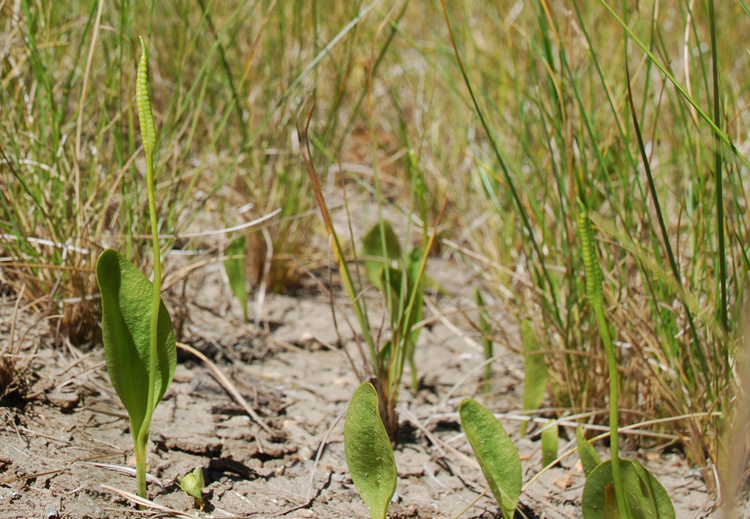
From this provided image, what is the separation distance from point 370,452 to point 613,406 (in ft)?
1.04

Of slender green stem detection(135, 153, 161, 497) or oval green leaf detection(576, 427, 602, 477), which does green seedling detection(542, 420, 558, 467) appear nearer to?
oval green leaf detection(576, 427, 602, 477)

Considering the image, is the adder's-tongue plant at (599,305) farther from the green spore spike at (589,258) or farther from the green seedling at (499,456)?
the green seedling at (499,456)

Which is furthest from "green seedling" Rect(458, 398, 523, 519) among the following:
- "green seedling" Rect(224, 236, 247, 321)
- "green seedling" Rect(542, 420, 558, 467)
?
"green seedling" Rect(224, 236, 247, 321)

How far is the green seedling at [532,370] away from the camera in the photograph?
3.72 ft

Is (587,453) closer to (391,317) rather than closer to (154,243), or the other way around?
(391,317)

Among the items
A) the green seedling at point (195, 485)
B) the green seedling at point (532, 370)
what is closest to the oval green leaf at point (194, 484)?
the green seedling at point (195, 485)

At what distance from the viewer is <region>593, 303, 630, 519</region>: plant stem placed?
728mm

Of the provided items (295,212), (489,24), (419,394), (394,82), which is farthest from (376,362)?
(489,24)

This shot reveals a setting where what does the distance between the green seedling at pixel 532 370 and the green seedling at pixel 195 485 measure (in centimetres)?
56

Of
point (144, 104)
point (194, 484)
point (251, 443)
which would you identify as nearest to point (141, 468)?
point (194, 484)

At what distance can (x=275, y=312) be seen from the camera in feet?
5.32

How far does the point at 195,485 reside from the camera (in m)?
0.90

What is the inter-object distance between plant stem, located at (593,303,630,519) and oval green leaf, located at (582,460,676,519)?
2cm

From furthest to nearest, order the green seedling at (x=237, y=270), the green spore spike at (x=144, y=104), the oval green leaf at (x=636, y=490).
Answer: the green seedling at (x=237, y=270), the oval green leaf at (x=636, y=490), the green spore spike at (x=144, y=104)
